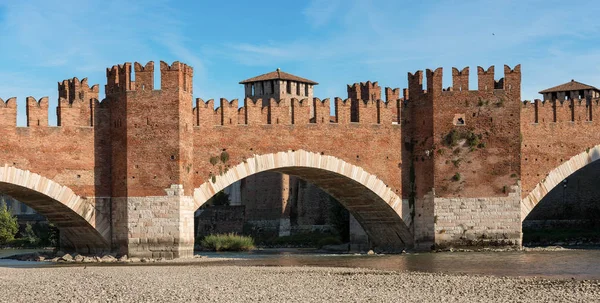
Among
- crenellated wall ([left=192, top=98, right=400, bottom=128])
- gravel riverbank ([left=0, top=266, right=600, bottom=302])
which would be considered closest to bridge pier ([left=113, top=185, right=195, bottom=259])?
crenellated wall ([left=192, top=98, right=400, bottom=128])

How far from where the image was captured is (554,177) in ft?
98.3

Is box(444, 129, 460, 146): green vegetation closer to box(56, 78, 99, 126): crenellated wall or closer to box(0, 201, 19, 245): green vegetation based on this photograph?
box(56, 78, 99, 126): crenellated wall

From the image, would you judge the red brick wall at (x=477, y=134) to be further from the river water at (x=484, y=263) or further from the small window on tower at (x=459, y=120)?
the river water at (x=484, y=263)

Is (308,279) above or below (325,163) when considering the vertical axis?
below

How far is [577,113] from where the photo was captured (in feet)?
100

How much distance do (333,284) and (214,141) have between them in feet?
31.0

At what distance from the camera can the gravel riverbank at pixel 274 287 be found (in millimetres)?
15359

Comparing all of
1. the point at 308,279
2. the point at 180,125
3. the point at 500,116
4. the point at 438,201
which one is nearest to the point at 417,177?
the point at 438,201

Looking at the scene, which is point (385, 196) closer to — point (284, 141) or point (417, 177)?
point (417, 177)

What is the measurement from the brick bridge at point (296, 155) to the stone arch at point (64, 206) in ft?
0.11

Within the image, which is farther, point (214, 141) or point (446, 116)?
point (446, 116)

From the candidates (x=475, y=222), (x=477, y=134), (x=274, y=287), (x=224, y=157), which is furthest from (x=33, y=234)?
(x=274, y=287)

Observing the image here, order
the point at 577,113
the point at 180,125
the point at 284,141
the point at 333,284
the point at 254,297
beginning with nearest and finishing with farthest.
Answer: the point at 254,297
the point at 333,284
the point at 180,125
the point at 284,141
the point at 577,113

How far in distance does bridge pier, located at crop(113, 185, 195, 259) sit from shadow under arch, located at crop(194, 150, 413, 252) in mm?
957
